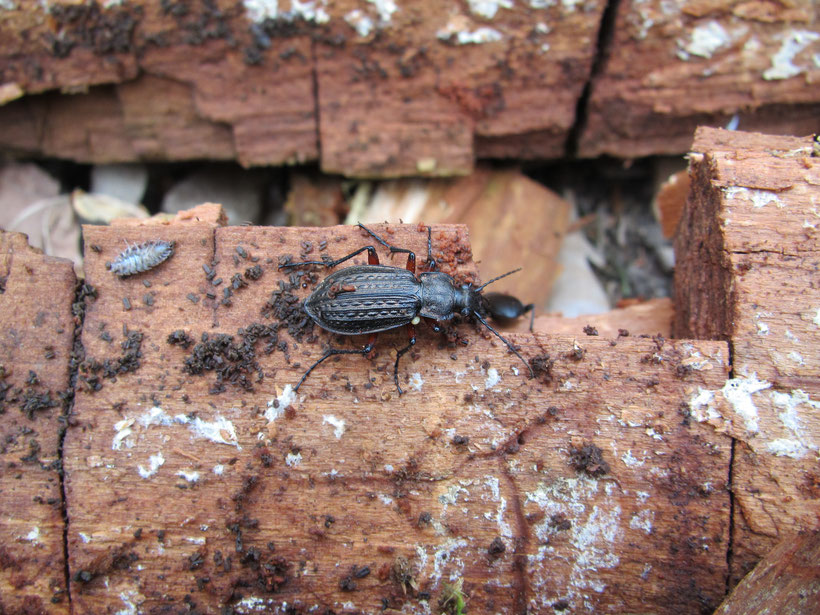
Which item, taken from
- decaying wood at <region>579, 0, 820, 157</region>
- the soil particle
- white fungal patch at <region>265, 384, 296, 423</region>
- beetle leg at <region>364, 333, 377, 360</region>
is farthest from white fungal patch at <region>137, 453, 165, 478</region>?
decaying wood at <region>579, 0, 820, 157</region>

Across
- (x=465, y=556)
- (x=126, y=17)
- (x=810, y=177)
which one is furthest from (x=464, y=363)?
(x=126, y=17)

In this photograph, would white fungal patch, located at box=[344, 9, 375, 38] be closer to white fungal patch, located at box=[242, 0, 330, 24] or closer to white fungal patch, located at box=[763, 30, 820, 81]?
white fungal patch, located at box=[242, 0, 330, 24]

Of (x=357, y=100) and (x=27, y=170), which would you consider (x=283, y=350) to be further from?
(x=27, y=170)

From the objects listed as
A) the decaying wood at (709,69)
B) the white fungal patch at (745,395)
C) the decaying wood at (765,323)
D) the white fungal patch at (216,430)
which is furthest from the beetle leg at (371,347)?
the decaying wood at (709,69)

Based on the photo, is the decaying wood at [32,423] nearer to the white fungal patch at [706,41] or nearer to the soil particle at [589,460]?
the soil particle at [589,460]

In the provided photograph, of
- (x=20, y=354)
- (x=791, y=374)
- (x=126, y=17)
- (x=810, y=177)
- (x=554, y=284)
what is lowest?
(x=20, y=354)
